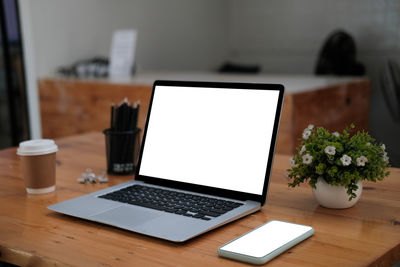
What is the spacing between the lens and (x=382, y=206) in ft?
2.88

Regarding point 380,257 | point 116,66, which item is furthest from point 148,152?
point 116,66

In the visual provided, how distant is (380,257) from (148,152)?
1.79 ft

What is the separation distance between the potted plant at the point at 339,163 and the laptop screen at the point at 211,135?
7cm

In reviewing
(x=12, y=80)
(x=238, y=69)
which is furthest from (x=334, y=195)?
(x=238, y=69)

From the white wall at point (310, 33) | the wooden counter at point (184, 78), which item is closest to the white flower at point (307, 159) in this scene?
the wooden counter at point (184, 78)

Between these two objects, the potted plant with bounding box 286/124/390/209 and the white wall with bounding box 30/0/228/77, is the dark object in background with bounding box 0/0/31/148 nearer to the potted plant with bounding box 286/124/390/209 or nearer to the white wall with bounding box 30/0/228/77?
the white wall with bounding box 30/0/228/77

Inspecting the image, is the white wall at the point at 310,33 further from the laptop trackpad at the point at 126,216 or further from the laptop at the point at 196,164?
the laptop trackpad at the point at 126,216

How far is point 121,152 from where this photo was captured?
1.16 m

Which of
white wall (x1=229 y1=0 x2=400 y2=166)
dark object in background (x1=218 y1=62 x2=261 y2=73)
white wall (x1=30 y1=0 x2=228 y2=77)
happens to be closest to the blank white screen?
white wall (x1=30 y1=0 x2=228 y2=77)

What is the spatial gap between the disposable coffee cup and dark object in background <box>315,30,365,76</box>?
332 centimetres

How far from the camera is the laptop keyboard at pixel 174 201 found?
32.9 inches

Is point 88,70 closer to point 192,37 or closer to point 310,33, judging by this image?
point 192,37

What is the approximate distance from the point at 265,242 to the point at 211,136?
12.5 inches

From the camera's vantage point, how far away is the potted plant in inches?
32.7
